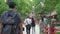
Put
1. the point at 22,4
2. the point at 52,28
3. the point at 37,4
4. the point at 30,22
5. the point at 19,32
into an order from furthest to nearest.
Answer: the point at 22,4 → the point at 37,4 → the point at 30,22 → the point at 52,28 → the point at 19,32

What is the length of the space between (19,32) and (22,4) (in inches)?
1603

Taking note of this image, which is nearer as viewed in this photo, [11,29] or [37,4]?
[11,29]

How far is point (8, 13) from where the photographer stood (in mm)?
6961

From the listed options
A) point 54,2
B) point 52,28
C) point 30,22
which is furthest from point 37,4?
point 52,28

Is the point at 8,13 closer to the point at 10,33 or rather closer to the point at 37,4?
the point at 10,33

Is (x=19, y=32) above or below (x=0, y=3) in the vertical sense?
below

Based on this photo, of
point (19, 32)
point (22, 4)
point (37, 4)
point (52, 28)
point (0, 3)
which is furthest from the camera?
point (22, 4)

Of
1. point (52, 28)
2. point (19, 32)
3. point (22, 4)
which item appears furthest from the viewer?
point (22, 4)

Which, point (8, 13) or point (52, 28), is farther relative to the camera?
→ point (52, 28)

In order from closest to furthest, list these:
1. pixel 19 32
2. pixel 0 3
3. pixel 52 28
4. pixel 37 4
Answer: pixel 19 32
pixel 52 28
pixel 0 3
pixel 37 4

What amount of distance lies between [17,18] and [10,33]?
413 millimetres

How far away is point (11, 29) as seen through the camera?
271 inches

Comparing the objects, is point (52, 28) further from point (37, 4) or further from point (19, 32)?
point (37, 4)

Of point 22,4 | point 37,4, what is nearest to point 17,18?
point 37,4
